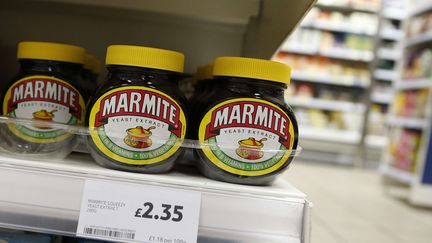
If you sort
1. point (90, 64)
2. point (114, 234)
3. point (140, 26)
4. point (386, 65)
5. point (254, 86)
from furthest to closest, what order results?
1. point (386, 65)
2. point (140, 26)
3. point (90, 64)
4. point (254, 86)
5. point (114, 234)

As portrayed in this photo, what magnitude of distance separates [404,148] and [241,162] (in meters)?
3.57

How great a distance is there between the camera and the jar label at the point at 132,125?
693 mm

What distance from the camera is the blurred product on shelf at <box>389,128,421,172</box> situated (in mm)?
3754

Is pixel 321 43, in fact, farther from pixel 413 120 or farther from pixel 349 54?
pixel 413 120

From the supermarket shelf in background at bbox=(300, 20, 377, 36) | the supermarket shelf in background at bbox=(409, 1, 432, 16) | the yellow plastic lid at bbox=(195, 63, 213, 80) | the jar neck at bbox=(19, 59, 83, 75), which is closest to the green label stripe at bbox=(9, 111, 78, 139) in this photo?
the jar neck at bbox=(19, 59, 83, 75)

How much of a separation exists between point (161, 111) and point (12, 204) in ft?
0.77

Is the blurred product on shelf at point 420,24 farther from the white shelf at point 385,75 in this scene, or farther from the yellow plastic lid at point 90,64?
the yellow plastic lid at point 90,64

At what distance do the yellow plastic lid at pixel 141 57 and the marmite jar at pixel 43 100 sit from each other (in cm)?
13

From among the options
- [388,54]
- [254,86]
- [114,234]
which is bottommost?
[114,234]

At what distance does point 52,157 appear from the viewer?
2.42 feet

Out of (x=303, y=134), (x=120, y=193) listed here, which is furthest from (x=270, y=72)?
(x=303, y=134)

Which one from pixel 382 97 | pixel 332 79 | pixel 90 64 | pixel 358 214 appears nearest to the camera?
pixel 90 64

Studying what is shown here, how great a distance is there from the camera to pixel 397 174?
3959 mm

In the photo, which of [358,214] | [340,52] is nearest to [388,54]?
[340,52]
